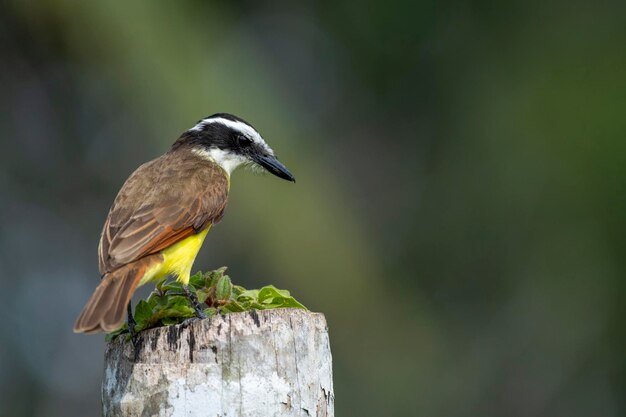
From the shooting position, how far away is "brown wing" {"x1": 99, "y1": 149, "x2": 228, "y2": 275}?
5.87m

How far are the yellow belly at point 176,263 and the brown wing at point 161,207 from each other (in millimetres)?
60

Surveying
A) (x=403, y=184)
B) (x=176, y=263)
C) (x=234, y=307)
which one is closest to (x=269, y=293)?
(x=234, y=307)

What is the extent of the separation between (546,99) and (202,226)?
23.0 ft

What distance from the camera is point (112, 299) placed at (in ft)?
17.6

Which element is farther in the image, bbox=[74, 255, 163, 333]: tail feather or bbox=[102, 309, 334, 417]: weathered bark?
bbox=[74, 255, 163, 333]: tail feather

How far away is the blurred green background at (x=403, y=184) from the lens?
11977mm

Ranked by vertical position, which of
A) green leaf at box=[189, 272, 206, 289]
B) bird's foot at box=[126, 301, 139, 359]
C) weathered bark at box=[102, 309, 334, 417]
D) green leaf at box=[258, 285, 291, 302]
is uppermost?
green leaf at box=[189, 272, 206, 289]

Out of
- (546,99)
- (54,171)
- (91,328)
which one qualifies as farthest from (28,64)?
(91,328)

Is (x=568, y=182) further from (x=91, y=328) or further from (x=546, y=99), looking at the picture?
(x=91, y=328)

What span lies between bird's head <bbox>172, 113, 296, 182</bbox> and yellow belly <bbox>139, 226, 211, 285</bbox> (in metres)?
1.12

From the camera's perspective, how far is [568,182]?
42.0 ft

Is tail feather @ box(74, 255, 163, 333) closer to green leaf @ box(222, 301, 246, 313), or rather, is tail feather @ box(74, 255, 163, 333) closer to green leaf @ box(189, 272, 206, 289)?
green leaf @ box(189, 272, 206, 289)

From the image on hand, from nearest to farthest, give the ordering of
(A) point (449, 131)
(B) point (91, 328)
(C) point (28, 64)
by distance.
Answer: (B) point (91, 328), (C) point (28, 64), (A) point (449, 131)

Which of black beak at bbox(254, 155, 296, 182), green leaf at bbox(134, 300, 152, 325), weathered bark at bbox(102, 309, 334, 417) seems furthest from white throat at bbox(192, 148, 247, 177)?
weathered bark at bbox(102, 309, 334, 417)
